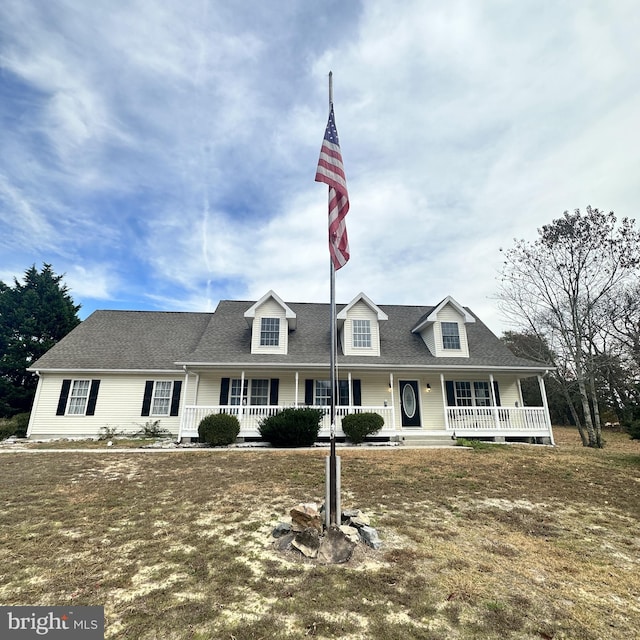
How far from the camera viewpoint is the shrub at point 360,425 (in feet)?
41.0

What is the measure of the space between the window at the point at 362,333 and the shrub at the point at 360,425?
3.70 metres

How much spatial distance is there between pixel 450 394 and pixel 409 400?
6.52 ft

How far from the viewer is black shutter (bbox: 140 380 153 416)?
14.9 meters

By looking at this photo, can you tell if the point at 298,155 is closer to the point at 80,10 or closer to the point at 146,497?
the point at 80,10

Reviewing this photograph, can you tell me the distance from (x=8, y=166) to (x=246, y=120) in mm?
10497

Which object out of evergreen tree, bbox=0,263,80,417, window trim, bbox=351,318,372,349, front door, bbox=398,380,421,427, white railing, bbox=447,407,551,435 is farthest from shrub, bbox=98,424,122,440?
white railing, bbox=447,407,551,435

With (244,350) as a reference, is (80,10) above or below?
above

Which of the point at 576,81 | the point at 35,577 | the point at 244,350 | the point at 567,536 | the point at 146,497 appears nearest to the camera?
the point at 35,577

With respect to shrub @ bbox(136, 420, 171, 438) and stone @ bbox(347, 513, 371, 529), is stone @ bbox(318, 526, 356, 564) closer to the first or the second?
stone @ bbox(347, 513, 371, 529)

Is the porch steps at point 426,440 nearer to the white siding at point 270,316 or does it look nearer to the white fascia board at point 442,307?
the white fascia board at point 442,307

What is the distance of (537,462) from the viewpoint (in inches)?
364

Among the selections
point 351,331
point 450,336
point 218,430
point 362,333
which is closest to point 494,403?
point 450,336

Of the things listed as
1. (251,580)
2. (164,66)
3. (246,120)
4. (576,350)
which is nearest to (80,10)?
(164,66)

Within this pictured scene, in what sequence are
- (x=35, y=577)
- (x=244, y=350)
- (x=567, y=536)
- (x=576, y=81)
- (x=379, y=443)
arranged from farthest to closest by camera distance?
(x=244, y=350)
(x=379, y=443)
(x=576, y=81)
(x=567, y=536)
(x=35, y=577)
